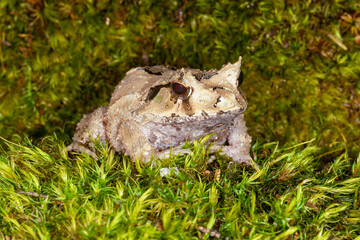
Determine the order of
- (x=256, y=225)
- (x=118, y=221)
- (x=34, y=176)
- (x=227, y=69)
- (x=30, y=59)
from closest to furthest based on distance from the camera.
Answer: (x=118, y=221), (x=256, y=225), (x=34, y=176), (x=227, y=69), (x=30, y=59)

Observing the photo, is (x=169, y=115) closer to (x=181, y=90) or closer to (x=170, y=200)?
(x=181, y=90)

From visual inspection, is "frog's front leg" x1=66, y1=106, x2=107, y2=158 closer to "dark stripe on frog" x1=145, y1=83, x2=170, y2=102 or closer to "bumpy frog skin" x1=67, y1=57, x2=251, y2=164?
"bumpy frog skin" x1=67, y1=57, x2=251, y2=164

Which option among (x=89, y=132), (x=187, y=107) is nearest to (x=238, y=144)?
(x=187, y=107)

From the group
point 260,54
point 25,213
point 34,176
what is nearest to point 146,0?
point 260,54

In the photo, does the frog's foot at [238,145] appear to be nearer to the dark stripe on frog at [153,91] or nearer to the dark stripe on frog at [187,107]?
the dark stripe on frog at [187,107]

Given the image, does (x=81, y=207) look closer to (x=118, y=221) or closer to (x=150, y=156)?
(x=118, y=221)

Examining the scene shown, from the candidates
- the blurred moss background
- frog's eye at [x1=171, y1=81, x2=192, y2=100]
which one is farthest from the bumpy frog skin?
the blurred moss background

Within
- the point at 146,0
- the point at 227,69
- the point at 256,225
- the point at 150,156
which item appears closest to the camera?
the point at 256,225
